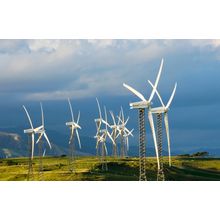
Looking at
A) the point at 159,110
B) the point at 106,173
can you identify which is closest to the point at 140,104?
the point at 159,110

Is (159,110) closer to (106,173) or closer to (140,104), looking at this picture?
(140,104)

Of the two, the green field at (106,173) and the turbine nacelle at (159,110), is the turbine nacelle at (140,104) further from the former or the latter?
the green field at (106,173)

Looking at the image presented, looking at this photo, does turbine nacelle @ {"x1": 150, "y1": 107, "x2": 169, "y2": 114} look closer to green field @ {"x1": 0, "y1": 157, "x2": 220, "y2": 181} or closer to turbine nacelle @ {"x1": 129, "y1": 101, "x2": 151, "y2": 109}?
turbine nacelle @ {"x1": 129, "y1": 101, "x2": 151, "y2": 109}

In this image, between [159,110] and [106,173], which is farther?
[106,173]

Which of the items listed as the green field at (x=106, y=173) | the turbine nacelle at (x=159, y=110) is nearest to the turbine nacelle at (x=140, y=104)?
the turbine nacelle at (x=159, y=110)

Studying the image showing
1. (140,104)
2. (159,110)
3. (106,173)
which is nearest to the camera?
(140,104)

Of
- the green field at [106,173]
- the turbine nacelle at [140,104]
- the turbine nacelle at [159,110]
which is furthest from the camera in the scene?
the green field at [106,173]

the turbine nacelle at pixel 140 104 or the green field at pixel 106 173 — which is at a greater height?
the turbine nacelle at pixel 140 104

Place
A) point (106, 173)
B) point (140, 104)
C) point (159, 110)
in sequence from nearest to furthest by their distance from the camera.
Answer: point (140, 104), point (159, 110), point (106, 173)

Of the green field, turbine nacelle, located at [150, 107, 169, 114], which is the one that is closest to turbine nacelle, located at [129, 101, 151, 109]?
turbine nacelle, located at [150, 107, 169, 114]

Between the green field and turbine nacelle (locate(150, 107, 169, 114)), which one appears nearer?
turbine nacelle (locate(150, 107, 169, 114))
